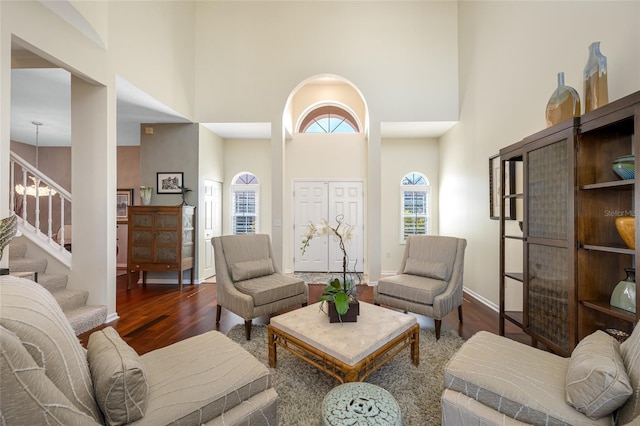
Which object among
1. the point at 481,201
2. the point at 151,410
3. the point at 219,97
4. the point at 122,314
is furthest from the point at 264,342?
the point at 219,97

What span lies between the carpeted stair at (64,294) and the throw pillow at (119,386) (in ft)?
7.32

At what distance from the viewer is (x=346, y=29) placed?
15.1ft

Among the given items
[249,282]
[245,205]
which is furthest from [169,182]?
[249,282]

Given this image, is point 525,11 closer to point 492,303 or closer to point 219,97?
point 492,303

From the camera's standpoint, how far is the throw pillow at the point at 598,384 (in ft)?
3.50

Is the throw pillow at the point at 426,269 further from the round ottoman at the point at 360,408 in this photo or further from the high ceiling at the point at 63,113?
the high ceiling at the point at 63,113

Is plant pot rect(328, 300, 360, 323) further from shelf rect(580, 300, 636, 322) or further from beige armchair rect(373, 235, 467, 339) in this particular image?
shelf rect(580, 300, 636, 322)

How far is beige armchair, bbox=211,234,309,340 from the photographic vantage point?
109 inches

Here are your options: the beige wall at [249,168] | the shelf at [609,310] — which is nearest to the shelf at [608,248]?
the shelf at [609,310]

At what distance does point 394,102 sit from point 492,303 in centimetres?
327

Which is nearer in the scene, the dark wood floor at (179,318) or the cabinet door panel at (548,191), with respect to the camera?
the cabinet door panel at (548,191)

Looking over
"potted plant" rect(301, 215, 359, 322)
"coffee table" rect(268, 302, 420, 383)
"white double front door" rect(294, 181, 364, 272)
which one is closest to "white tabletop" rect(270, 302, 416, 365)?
"coffee table" rect(268, 302, 420, 383)

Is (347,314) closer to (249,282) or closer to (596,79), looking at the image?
(249,282)

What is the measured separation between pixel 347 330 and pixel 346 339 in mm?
132
